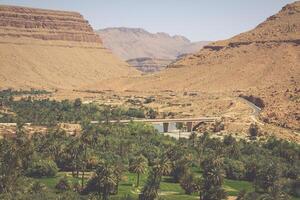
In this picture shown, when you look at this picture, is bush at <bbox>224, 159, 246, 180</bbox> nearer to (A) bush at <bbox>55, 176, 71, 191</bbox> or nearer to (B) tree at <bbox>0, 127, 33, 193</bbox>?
(A) bush at <bbox>55, 176, 71, 191</bbox>

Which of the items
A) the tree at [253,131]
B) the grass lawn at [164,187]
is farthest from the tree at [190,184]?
the tree at [253,131]

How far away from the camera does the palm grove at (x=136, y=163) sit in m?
73.9

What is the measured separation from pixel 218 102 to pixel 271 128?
42.2m

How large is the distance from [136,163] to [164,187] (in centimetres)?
552

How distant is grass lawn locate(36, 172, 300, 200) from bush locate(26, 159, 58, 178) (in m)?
1.15

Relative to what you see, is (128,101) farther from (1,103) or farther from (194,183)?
(194,183)

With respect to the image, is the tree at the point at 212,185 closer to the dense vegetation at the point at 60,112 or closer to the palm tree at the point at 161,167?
the palm tree at the point at 161,167

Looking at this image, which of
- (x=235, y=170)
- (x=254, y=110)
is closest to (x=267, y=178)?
(x=235, y=170)

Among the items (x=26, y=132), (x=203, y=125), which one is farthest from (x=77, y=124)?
(x=203, y=125)

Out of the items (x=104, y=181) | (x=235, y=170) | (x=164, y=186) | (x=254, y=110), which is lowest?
(x=164, y=186)

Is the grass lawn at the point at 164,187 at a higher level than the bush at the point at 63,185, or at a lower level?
lower

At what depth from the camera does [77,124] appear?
424 ft

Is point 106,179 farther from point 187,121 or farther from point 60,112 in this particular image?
point 60,112

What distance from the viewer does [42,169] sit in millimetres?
86875
